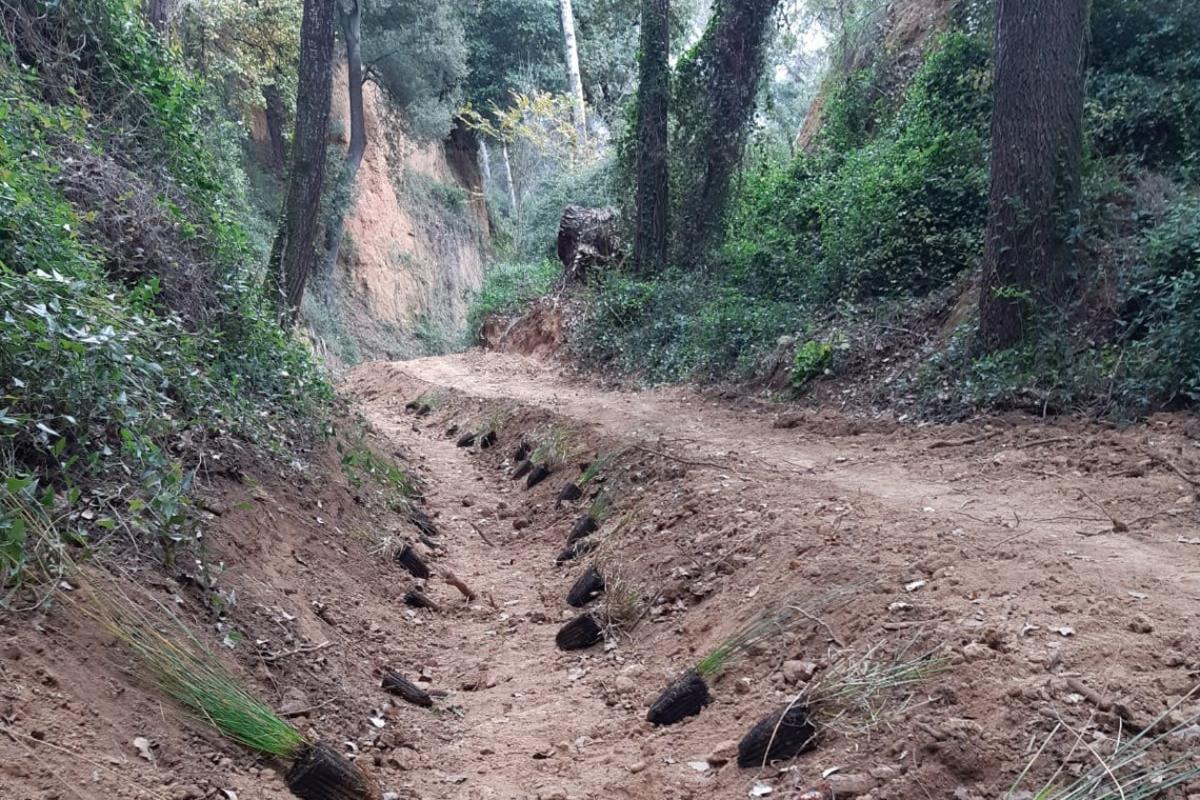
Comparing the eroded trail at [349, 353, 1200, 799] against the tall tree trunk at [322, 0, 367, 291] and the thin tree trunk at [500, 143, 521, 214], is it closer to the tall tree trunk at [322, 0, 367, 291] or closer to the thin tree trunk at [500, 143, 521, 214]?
the tall tree trunk at [322, 0, 367, 291]

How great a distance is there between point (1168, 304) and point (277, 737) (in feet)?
21.4

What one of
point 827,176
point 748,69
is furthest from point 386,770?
point 748,69

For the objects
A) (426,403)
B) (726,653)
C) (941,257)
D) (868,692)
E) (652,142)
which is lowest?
(426,403)

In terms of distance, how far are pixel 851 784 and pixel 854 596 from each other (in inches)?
47.1

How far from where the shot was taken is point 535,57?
29.7 metres

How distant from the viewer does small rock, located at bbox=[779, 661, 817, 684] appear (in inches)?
135

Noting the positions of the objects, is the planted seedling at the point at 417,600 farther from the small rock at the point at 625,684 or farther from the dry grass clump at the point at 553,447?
the dry grass clump at the point at 553,447

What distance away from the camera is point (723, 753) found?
10.6 feet

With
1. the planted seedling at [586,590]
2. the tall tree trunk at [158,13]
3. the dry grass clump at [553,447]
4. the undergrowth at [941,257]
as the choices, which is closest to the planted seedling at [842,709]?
the planted seedling at [586,590]

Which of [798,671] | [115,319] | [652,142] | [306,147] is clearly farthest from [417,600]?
[652,142]

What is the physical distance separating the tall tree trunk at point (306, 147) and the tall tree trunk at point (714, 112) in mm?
6883

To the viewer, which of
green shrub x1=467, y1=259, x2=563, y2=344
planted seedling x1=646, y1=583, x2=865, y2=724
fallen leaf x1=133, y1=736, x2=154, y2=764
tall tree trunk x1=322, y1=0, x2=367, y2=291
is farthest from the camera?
tall tree trunk x1=322, y1=0, x2=367, y2=291

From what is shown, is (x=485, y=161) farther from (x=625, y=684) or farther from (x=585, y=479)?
(x=625, y=684)

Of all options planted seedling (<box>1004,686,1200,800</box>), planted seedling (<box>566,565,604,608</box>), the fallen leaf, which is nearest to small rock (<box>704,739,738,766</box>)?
planted seedling (<box>1004,686,1200,800</box>)
